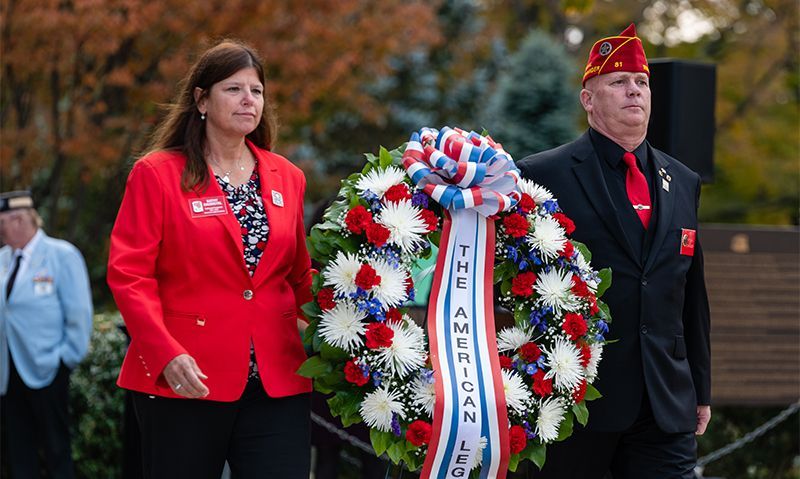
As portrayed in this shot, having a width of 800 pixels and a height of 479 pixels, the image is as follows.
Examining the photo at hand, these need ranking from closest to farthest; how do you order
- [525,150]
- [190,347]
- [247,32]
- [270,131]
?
[190,347], [270,131], [247,32], [525,150]

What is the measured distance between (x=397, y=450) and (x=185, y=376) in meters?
0.86

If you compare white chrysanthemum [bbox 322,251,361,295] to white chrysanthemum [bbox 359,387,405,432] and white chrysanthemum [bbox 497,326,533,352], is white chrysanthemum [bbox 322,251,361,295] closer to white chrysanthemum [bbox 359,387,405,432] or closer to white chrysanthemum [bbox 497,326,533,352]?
white chrysanthemum [bbox 359,387,405,432]

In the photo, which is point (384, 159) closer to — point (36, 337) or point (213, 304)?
point (213, 304)

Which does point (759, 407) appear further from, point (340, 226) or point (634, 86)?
point (340, 226)

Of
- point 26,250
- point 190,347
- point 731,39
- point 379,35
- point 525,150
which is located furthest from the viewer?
point 731,39

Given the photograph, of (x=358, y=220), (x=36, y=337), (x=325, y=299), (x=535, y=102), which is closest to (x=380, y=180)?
(x=358, y=220)

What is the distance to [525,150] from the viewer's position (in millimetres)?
15656

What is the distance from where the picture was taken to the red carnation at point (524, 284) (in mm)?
4562

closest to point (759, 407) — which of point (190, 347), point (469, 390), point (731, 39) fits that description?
point (469, 390)

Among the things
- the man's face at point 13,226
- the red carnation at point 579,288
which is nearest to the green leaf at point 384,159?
the red carnation at point 579,288

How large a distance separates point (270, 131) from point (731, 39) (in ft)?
58.1

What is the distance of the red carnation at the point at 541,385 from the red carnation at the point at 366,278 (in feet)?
2.40

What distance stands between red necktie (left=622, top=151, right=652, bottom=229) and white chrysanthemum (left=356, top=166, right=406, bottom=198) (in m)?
1.02

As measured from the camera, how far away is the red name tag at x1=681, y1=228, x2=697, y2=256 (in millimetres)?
4883
